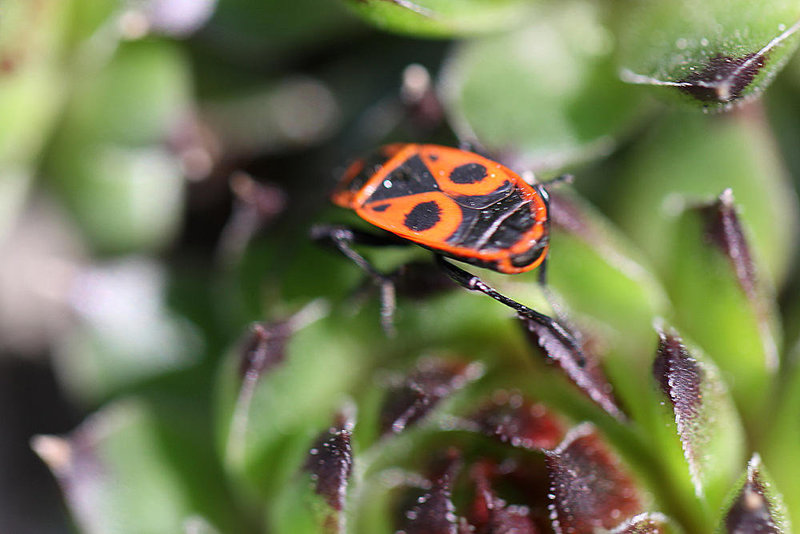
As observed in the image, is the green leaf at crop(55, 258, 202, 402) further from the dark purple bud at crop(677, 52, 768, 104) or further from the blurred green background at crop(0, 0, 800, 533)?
the dark purple bud at crop(677, 52, 768, 104)

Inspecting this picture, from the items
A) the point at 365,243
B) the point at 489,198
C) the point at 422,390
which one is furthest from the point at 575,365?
the point at 365,243

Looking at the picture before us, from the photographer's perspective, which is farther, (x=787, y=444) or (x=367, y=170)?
(x=367, y=170)

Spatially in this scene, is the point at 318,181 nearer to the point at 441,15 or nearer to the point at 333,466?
the point at 441,15

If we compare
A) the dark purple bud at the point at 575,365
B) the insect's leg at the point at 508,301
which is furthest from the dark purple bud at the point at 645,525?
the insect's leg at the point at 508,301

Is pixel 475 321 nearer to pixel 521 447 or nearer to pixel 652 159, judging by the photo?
pixel 521 447

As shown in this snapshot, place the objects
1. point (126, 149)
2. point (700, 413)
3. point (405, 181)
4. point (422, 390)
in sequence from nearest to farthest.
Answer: point (700, 413) → point (422, 390) → point (405, 181) → point (126, 149)

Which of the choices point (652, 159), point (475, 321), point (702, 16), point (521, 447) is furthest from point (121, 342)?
point (702, 16)
